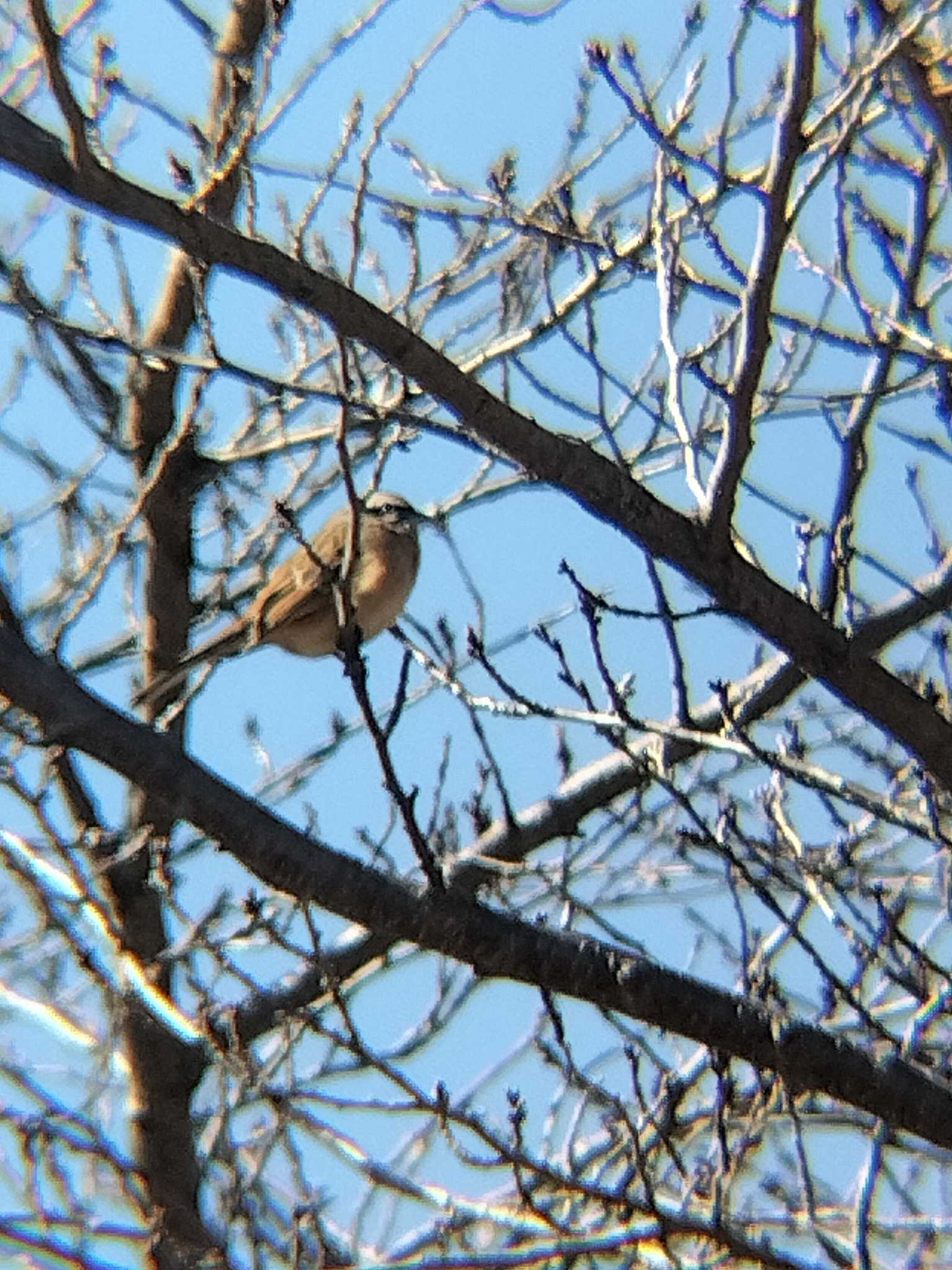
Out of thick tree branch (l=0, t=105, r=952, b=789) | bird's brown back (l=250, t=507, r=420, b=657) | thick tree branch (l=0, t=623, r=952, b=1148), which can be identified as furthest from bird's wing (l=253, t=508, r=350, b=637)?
thick tree branch (l=0, t=105, r=952, b=789)

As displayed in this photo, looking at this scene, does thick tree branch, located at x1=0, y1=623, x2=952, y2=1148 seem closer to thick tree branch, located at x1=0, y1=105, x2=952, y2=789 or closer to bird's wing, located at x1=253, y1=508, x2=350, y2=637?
thick tree branch, located at x1=0, y1=105, x2=952, y2=789

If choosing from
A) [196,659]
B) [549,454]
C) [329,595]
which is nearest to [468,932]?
[549,454]

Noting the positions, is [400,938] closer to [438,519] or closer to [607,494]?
[607,494]

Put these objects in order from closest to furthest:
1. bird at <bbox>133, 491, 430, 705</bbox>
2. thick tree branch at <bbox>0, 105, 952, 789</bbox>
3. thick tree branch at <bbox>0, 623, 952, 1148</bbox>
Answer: thick tree branch at <bbox>0, 105, 952, 789</bbox>, thick tree branch at <bbox>0, 623, 952, 1148</bbox>, bird at <bbox>133, 491, 430, 705</bbox>

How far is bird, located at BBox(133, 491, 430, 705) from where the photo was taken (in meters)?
6.63

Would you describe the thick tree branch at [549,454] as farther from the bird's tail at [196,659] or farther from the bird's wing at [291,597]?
the bird's wing at [291,597]

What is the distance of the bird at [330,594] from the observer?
663cm

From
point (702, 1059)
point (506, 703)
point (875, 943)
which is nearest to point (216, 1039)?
point (506, 703)

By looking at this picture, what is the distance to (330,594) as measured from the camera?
6.75m

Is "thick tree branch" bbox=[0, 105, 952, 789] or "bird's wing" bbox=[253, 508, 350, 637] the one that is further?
"bird's wing" bbox=[253, 508, 350, 637]

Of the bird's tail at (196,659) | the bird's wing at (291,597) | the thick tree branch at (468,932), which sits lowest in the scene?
the thick tree branch at (468,932)

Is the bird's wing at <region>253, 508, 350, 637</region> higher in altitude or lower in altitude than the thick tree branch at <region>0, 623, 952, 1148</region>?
higher

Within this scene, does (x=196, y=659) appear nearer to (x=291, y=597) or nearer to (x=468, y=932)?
(x=291, y=597)

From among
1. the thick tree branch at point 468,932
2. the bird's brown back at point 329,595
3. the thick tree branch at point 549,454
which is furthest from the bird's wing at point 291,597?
the thick tree branch at point 549,454
